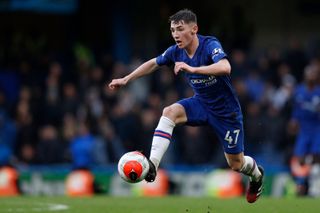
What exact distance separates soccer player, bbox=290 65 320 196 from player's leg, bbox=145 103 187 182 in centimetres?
629

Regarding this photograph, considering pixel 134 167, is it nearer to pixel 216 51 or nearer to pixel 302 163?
pixel 216 51

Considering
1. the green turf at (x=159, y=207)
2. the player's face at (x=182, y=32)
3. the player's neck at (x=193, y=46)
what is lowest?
the green turf at (x=159, y=207)

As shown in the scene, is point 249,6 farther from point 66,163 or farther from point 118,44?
point 66,163

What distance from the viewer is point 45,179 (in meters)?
19.2

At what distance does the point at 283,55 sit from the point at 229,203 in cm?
807

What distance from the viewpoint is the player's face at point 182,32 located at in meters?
10.9

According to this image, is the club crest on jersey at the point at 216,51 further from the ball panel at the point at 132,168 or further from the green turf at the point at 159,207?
the green turf at the point at 159,207

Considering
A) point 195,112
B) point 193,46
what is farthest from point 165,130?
point 193,46

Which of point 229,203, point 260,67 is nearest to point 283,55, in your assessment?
point 260,67

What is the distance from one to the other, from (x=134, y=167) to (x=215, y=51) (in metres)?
1.55

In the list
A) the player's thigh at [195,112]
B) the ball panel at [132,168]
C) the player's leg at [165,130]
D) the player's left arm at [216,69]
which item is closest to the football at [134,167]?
the ball panel at [132,168]

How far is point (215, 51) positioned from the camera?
1077cm

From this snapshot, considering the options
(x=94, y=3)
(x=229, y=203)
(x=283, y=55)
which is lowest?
(x=229, y=203)

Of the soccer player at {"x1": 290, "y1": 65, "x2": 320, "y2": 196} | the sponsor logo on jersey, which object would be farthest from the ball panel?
the soccer player at {"x1": 290, "y1": 65, "x2": 320, "y2": 196}
